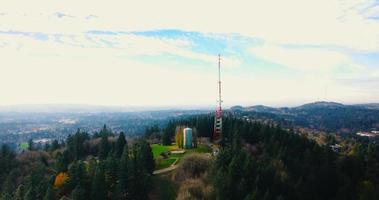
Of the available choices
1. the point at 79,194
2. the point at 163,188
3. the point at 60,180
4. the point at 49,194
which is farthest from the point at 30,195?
the point at 163,188

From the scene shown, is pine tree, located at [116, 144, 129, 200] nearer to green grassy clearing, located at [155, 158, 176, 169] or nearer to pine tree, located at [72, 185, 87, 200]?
pine tree, located at [72, 185, 87, 200]

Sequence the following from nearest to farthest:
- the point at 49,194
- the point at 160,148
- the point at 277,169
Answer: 1. the point at 49,194
2. the point at 277,169
3. the point at 160,148

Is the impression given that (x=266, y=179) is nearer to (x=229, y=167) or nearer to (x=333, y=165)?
(x=229, y=167)

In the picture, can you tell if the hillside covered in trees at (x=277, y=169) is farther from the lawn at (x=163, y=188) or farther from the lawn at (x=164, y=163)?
the lawn at (x=164, y=163)

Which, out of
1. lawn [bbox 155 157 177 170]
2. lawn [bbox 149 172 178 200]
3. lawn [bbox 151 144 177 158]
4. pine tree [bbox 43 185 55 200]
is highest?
lawn [bbox 151 144 177 158]

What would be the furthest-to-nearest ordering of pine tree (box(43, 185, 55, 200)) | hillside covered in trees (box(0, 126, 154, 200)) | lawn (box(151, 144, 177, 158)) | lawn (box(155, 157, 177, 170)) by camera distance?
lawn (box(151, 144, 177, 158)) → lawn (box(155, 157, 177, 170)) → hillside covered in trees (box(0, 126, 154, 200)) → pine tree (box(43, 185, 55, 200))

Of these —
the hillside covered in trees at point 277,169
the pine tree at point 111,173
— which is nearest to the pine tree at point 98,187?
the pine tree at point 111,173

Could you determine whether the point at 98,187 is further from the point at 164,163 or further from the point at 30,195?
the point at 164,163

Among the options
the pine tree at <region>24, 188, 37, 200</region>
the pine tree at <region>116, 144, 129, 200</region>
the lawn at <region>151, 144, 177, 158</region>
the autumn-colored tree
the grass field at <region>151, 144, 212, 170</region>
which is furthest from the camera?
the lawn at <region>151, 144, 177, 158</region>

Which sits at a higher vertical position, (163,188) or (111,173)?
(111,173)

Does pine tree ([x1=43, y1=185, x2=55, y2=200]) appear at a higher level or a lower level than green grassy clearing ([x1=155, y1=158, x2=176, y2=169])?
lower

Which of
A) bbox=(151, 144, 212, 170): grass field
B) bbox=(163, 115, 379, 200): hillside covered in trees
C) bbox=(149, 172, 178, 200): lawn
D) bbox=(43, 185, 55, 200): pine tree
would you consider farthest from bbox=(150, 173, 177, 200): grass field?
bbox=(43, 185, 55, 200): pine tree
